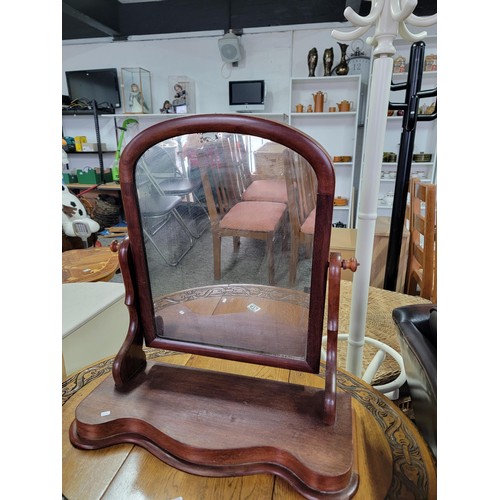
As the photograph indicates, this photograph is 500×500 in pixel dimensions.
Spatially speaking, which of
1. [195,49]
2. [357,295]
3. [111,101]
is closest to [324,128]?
[195,49]

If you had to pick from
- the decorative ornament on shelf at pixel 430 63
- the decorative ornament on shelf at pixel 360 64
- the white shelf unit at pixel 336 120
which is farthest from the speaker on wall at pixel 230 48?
the decorative ornament on shelf at pixel 430 63

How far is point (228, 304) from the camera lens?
2.25 feet

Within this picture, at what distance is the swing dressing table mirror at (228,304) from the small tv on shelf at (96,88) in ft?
13.7

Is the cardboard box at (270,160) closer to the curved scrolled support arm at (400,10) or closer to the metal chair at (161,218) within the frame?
the metal chair at (161,218)

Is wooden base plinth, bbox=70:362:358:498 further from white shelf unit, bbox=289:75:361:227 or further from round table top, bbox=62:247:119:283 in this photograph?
white shelf unit, bbox=289:75:361:227

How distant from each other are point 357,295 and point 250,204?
38cm

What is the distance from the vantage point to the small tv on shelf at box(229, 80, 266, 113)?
A: 3629 millimetres

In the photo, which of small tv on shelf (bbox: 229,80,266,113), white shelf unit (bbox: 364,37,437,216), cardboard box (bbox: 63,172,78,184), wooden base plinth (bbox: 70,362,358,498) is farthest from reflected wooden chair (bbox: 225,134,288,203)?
cardboard box (bbox: 63,172,78,184)

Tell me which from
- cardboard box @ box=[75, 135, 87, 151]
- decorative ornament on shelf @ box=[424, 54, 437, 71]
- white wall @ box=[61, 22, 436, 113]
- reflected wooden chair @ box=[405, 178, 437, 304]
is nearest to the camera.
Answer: reflected wooden chair @ box=[405, 178, 437, 304]

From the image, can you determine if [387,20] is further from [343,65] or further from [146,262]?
[343,65]

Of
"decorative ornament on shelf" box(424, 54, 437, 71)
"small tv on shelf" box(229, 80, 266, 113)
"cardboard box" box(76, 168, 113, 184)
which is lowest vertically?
"cardboard box" box(76, 168, 113, 184)

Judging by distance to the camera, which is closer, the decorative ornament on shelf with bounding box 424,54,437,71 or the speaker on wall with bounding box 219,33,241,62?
the decorative ornament on shelf with bounding box 424,54,437,71

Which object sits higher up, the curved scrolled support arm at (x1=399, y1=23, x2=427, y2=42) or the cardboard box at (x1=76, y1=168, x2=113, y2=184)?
the curved scrolled support arm at (x1=399, y1=23, x2=427, y2=42)

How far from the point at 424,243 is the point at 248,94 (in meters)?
2.84
